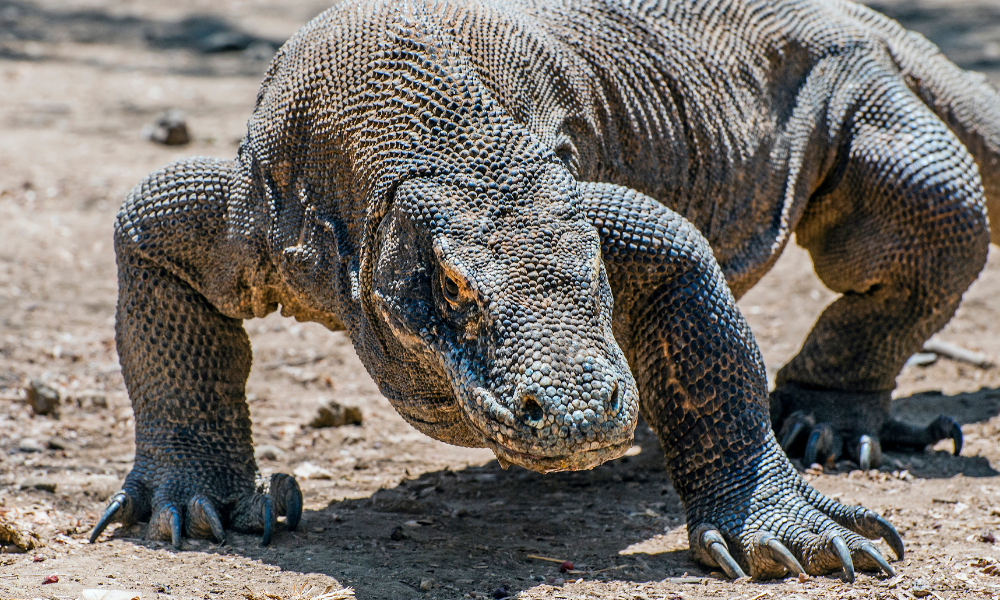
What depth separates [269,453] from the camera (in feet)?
16.7

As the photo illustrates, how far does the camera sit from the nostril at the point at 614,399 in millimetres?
2729

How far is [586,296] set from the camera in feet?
9.63

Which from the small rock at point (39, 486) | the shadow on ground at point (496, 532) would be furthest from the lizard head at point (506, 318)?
the small rock at point (39, 486)

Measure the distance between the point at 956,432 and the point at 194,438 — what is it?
324 cm

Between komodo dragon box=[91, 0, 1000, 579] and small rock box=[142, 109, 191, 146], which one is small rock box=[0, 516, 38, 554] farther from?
small rock box=[142, 109, 191, 146]

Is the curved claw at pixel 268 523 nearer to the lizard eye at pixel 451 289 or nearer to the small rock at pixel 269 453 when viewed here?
the small rock at pixel 269 453

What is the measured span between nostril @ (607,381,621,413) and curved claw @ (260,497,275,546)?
160cm

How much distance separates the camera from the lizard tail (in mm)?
5504

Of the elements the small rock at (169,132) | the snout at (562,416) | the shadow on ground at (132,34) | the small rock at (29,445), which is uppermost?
the shadow on ground at (132,34)

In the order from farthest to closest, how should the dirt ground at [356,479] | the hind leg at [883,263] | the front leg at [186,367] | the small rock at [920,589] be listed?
1. the hind leg at [883,263]
2. the front leg at [186,367]
3. the dirt ground at [356,479]
4. the small rock at [920,589]

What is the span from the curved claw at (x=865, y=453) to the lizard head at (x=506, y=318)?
2216mm

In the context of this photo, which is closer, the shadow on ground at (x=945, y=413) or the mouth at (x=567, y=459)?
the mouth at (x=567, y=459)

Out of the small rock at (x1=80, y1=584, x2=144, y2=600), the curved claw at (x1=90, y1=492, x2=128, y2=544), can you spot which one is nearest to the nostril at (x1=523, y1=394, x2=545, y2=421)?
the small rock at (x1=80, y1=584, x2=144, y2=600)

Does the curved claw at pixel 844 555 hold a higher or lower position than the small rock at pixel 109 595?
higher
